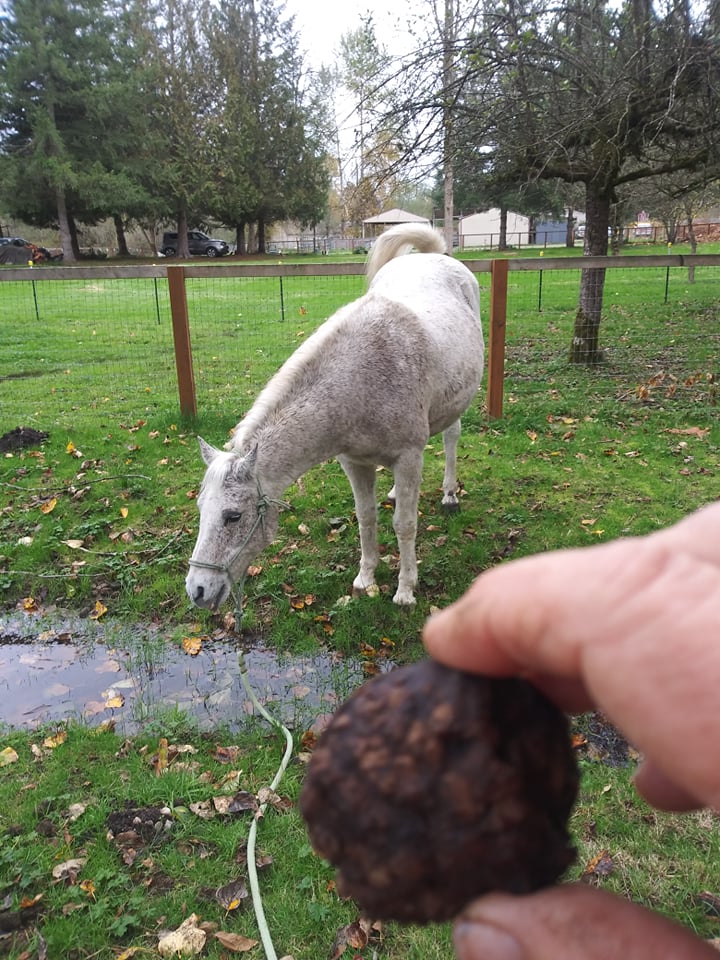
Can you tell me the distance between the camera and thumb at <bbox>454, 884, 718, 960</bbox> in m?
0.75

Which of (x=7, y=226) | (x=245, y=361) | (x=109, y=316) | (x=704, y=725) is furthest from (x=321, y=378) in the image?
(x=7, y=226)

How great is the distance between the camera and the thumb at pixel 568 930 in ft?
2.44

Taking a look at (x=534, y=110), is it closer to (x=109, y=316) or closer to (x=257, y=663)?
(x=257, y=663)

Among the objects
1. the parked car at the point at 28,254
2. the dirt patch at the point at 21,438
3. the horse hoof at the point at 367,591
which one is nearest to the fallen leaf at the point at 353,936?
the horse hoof at the point at 367,591

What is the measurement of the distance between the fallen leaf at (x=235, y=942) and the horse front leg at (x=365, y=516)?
239cm

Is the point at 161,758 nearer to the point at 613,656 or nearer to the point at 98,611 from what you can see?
the point at 98,611

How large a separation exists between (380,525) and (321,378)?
1.94m

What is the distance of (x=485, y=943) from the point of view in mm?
827

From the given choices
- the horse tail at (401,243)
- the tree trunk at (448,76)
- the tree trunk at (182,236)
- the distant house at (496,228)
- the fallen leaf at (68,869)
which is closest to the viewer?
the fallen leaf at (68,869)

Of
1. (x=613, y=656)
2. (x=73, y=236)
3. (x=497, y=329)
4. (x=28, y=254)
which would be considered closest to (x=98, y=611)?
(x=613, y=656)

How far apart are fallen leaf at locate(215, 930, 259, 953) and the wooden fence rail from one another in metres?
5.93

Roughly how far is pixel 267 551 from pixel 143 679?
1488 millimetres

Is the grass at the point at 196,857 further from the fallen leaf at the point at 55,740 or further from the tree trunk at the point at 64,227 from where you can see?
the tree trunk at the point at 64,227

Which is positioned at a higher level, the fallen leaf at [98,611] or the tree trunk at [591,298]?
the tree trunk at [591,298]
